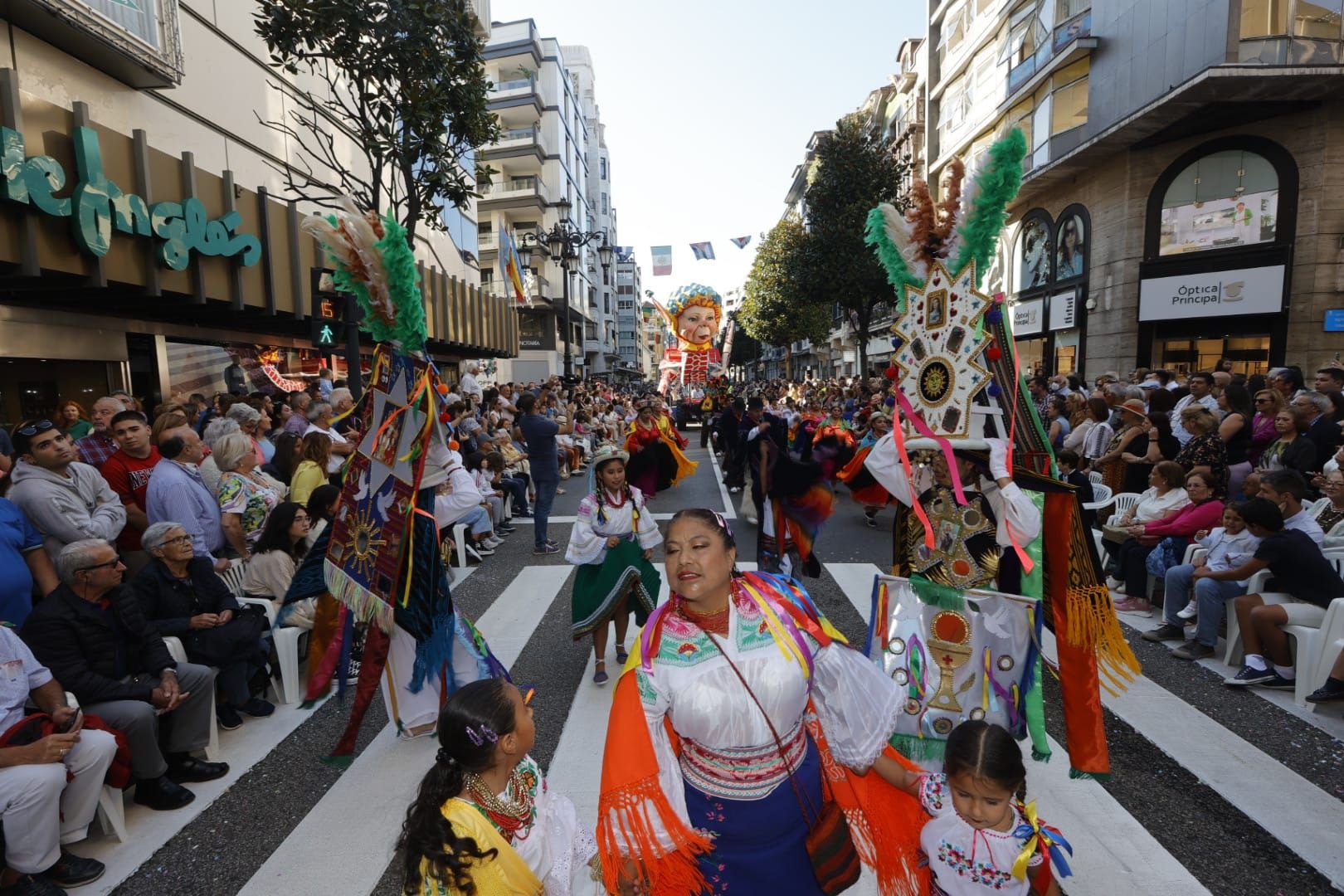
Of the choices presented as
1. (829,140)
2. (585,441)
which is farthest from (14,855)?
(829,140)

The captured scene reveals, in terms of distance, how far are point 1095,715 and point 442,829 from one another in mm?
3068

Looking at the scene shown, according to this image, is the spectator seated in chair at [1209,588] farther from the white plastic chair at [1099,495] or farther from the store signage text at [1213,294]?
the store signage text at [1213,294]

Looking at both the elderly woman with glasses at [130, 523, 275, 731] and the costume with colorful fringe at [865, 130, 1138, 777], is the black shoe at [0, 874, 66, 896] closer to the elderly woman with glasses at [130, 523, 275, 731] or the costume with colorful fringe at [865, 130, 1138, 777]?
the elderly woman with glasses at [130, 523, 275, 731]

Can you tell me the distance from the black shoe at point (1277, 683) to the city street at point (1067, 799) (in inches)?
2.6

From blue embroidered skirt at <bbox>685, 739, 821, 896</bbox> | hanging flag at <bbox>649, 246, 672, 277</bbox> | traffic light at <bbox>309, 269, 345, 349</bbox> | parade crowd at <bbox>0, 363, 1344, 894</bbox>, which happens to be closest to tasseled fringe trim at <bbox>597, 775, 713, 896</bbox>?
blue embroidered skirt at <bbox>685, 739, 821, 896</bbox>

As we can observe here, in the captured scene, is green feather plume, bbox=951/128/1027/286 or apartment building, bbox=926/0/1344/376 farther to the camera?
apartment building, bbox=926/0/1344/376

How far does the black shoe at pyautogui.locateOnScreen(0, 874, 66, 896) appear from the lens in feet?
9.15

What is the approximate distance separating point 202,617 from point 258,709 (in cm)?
79

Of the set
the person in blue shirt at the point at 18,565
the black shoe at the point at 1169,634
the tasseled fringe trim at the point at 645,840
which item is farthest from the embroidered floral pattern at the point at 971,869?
the person in blue shirt at the point at 18,565

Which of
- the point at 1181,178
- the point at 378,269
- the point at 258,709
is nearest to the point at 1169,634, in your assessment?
the point at 378,269

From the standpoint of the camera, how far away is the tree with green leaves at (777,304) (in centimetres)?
2991

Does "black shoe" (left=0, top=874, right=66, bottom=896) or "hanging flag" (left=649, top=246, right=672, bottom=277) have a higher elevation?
"hanging flag" (left=649, top=246, right=672, bottom=277)

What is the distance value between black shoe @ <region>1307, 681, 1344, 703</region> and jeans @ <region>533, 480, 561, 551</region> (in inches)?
280

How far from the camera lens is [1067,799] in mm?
3424
